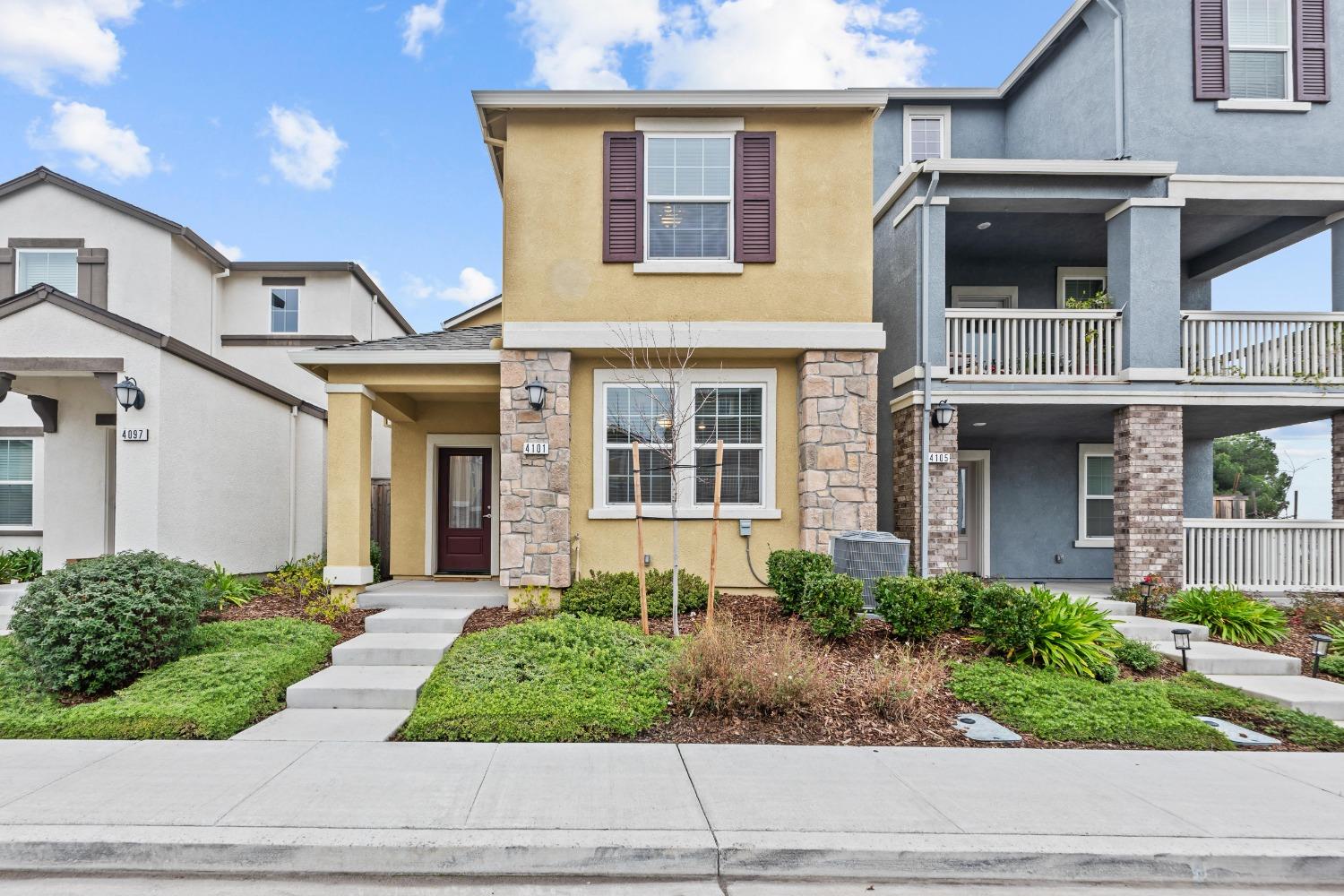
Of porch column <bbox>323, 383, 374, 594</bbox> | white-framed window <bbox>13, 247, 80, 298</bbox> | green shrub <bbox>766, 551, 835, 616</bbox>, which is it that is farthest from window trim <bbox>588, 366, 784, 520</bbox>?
white-framed window <bbox>13, 247, 80, 298</bbox>

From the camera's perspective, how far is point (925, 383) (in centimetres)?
1010

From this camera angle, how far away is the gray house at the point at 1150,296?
10.1m

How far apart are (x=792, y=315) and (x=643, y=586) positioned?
390cm

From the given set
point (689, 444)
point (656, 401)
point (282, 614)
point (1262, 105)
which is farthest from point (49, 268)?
point (1262, 105)

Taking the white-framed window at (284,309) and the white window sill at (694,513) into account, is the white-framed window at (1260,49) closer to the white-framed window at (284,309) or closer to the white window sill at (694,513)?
the white window sill at (694,513)

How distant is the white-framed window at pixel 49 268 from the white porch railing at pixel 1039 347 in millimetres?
15940

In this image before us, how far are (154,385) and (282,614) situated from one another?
340cm

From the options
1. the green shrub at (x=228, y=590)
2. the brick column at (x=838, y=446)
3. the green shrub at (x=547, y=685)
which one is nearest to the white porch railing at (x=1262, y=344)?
the brick column at (x=838, y=446)

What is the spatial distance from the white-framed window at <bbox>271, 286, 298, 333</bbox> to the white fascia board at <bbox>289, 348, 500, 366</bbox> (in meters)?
7.68

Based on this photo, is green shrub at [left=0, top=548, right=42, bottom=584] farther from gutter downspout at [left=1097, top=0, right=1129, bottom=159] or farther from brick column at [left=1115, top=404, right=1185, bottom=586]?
gutter downspout at [left=1097, top=0, right=1129, bottom=159]

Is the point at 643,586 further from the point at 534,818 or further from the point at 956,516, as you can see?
the point at 956,516

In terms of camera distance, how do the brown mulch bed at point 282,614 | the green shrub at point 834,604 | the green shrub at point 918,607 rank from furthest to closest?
the brown mulch bed at point 282,614
the green shrub at point 834,604
the green shrub at point 918,607

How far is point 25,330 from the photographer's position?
8961 mm

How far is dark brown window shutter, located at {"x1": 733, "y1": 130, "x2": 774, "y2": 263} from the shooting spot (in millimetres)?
8867
